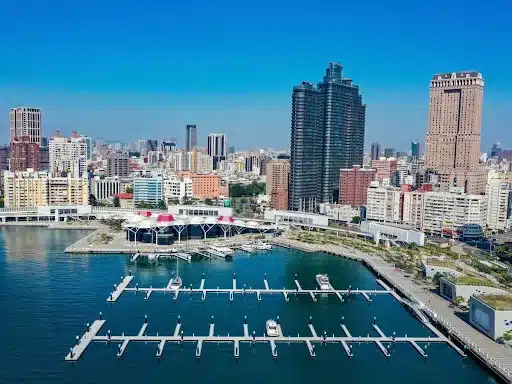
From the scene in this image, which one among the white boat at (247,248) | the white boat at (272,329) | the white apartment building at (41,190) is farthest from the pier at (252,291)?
the white apartment building at (41,190)

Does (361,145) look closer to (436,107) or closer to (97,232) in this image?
(436,107)

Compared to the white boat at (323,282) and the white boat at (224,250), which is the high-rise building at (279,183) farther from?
the white boat at (323,282)

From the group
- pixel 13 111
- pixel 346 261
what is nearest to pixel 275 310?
pixel 346 261

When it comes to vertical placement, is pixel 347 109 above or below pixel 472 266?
above

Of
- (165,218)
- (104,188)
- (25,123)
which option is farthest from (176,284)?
(25,123)

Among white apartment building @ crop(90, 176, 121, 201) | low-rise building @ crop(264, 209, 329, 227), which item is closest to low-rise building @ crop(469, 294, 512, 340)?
low-rise building @ crop(264, 209, 329, 227)

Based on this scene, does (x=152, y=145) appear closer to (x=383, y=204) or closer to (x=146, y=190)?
(x=146, y=190)

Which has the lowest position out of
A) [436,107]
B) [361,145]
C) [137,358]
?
[137,358]
